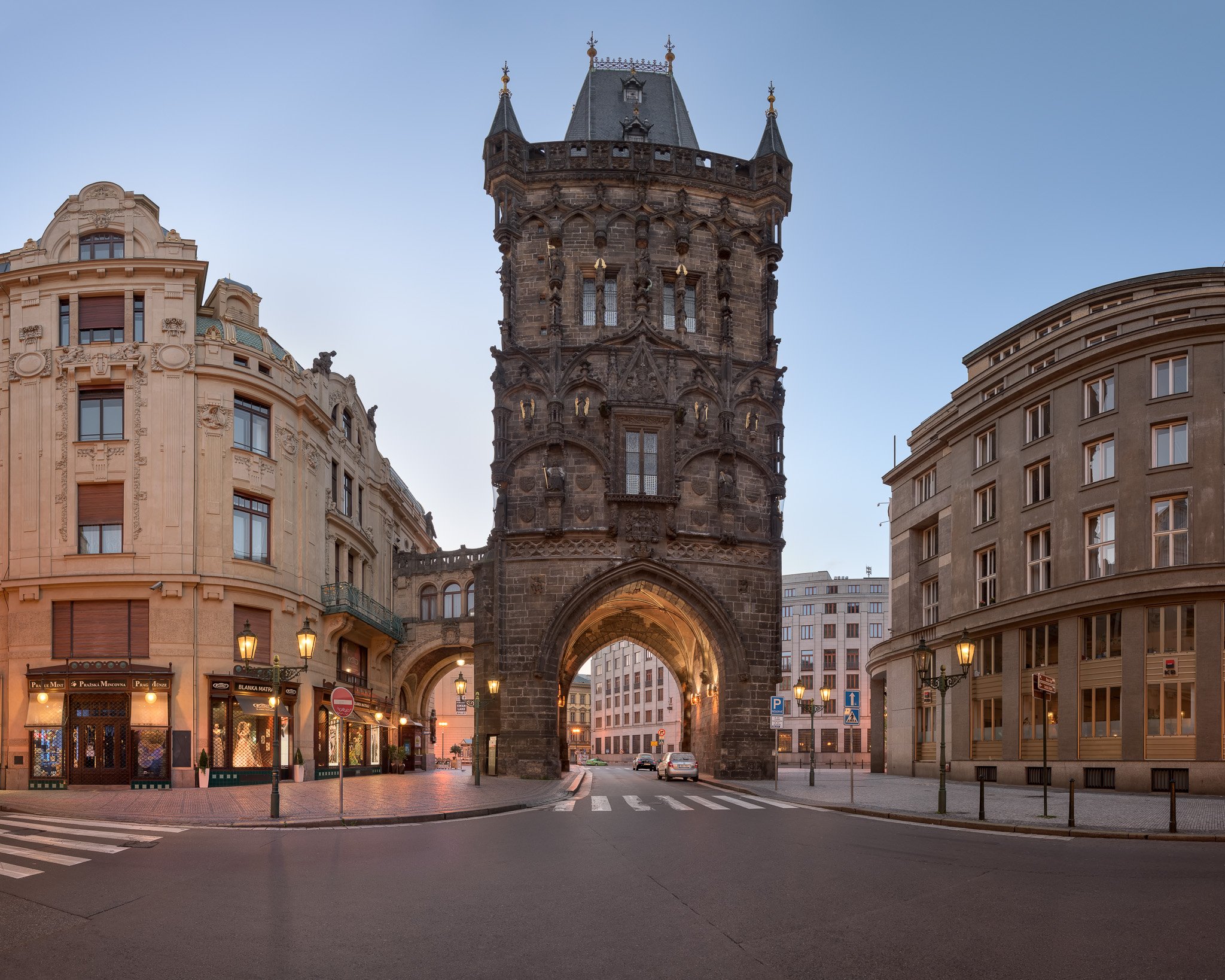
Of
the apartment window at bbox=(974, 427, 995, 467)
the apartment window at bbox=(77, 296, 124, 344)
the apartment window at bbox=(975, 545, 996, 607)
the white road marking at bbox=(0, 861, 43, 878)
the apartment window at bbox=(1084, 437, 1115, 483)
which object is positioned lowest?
the white road marking at bbox=(0, 861, 43, 878)

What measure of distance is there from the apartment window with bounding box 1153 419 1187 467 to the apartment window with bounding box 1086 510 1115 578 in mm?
2212

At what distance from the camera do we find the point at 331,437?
139ft

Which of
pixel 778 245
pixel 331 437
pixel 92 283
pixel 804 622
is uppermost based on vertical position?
pixel 778 245

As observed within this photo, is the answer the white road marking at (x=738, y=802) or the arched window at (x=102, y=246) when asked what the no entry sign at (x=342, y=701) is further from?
the arched window at (x=102, y=246)

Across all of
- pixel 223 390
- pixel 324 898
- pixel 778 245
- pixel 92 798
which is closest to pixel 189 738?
pixel 92 798

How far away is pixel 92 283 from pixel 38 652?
11119 mm

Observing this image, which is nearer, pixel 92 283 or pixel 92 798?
pixel 92 798

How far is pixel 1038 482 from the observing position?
37.9 m

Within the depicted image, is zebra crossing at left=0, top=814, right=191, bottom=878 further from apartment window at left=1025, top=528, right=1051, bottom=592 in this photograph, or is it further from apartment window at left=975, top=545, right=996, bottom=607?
apartment window at left=975, top=545, right=996, bottom=607

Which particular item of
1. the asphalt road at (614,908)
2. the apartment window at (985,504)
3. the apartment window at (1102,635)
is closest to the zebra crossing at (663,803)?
the asphalt road at (614,908)

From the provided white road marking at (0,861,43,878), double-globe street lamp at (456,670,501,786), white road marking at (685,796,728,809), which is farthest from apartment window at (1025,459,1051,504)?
white road marking at (0,861,43,878)

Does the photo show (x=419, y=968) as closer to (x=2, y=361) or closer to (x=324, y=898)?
(x=324, y=898)

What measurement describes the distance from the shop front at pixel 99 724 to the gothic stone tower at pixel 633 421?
13.6m

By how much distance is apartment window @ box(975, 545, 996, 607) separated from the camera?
135ft
